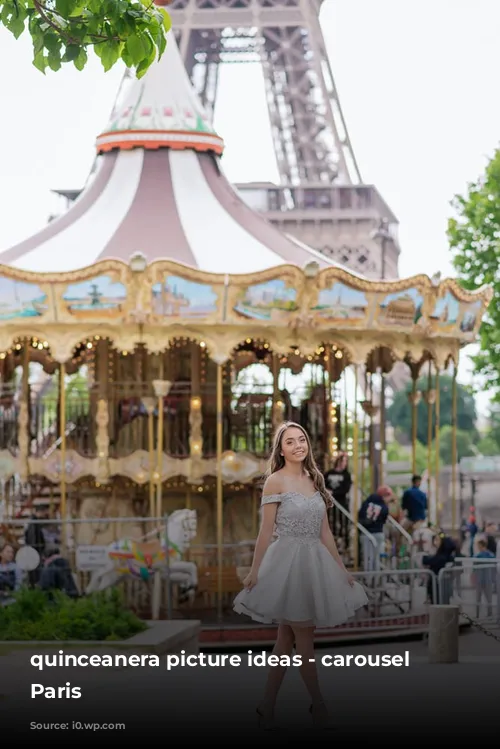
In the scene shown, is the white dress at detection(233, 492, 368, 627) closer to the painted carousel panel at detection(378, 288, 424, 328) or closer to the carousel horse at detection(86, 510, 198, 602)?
the carousel horse at detection(86, 510, 198, 602)

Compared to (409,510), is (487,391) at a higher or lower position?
higher

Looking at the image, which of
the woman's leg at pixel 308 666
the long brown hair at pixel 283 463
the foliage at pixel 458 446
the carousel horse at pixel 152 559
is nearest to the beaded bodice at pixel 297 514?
the long brown hair at pixel 283 463

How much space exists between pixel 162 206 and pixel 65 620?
437 inches

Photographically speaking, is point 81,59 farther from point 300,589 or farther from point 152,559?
point 152,559

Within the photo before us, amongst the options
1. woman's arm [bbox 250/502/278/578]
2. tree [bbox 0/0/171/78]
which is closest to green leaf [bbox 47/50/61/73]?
tree [bbox 0/0/171/78]

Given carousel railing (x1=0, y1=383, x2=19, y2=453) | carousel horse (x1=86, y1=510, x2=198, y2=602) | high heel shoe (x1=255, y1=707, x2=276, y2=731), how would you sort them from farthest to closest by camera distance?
carousel railing (x1=0, y1=383, x2=19, y2=453) < carousel horse (x1=86, y1=510, x2=198, y2=602) < high heel shoe (x1=255, y1=707, x2=276, y2=731)

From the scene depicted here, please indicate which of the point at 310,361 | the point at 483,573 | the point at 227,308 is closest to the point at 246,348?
the point at 310,361

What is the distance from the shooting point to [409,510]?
81.4 ft

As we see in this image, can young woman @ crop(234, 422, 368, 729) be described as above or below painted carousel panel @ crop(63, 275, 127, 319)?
below

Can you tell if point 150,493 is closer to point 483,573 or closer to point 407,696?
point 483,573

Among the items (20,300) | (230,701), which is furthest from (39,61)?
(20,300)

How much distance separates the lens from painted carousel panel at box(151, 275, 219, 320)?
851 inches

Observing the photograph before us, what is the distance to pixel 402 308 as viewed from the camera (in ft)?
74.9

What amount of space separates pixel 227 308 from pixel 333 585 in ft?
39.6
